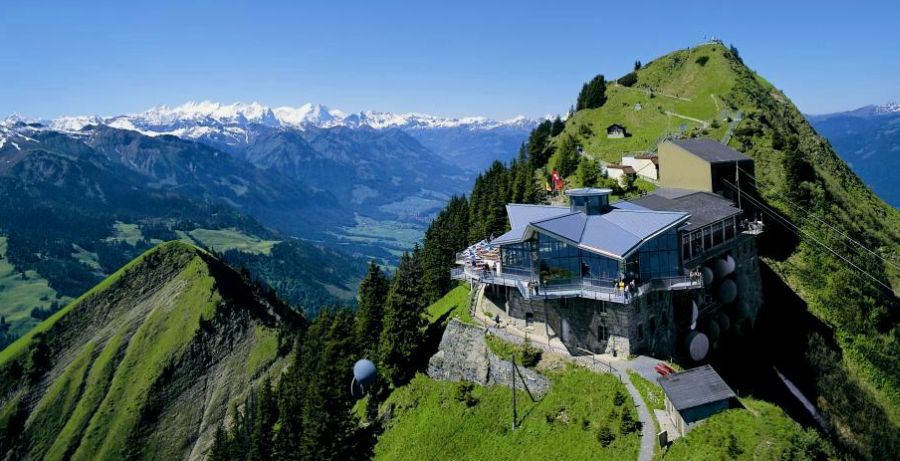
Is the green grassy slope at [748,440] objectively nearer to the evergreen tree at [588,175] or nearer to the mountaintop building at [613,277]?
the mountaintop building at [613,277]

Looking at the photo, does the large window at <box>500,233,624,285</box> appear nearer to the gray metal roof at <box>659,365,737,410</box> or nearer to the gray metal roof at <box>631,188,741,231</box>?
the gray metal roof at <box>659,365,737,410</box>

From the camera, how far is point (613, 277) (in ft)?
154

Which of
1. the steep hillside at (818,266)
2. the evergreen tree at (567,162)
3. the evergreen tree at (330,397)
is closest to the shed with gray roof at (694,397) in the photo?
the steep hillside at (818,266)

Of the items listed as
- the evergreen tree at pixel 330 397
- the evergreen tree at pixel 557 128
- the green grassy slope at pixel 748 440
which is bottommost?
the evergreen tree at pixel 330 397

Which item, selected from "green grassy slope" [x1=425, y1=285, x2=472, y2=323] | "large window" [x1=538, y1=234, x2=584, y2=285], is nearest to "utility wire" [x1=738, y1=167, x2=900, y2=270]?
"large window" [x1=538, y1=234, x2=584, y2=285]

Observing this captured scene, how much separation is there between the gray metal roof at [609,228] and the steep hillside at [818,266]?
55.5 ft

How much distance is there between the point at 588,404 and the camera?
4403 cm

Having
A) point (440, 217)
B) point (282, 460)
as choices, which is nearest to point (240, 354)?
point (440, 217)

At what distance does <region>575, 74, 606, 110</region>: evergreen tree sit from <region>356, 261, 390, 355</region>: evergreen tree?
82.4 m

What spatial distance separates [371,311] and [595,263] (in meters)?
36.3

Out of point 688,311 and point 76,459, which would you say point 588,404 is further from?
point 76,459

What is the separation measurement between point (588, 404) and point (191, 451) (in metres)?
94.7

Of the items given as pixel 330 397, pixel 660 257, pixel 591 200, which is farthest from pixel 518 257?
pixel 330 397

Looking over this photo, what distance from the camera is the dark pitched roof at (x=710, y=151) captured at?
72.6m
